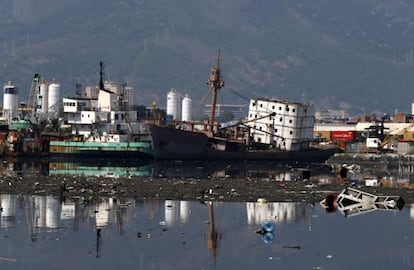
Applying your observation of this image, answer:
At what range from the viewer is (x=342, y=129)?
13362cm

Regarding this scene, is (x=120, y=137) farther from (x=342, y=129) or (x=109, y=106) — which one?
(x=342, y=129)

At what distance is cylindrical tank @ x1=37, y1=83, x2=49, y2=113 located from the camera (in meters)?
117

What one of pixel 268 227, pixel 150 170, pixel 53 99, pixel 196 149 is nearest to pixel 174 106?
pixel 53 99

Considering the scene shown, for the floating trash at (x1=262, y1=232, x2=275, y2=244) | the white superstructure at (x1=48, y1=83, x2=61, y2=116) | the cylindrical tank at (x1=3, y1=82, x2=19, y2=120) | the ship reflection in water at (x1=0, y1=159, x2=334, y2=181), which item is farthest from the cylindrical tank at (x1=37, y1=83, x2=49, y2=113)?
the floating trash at (x1=262, y1=232, x2=275, y2=244)

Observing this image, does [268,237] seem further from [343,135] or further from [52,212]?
[343,135]

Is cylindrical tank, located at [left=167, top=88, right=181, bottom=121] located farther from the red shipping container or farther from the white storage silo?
the white storage silo

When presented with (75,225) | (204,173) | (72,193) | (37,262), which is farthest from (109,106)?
(37,262)

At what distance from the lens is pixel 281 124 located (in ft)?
311

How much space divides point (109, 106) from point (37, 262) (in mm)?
61916

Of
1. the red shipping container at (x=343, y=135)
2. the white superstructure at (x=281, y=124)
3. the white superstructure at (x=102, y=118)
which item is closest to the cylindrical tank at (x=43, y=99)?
the white superstructure at (x=102, y=118)

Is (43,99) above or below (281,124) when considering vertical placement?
above

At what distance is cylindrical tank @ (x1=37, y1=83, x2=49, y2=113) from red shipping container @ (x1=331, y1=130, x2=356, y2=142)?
27.5m

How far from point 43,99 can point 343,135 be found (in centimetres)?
2903

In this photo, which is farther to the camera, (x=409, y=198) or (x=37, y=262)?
(x=409, y=198)
